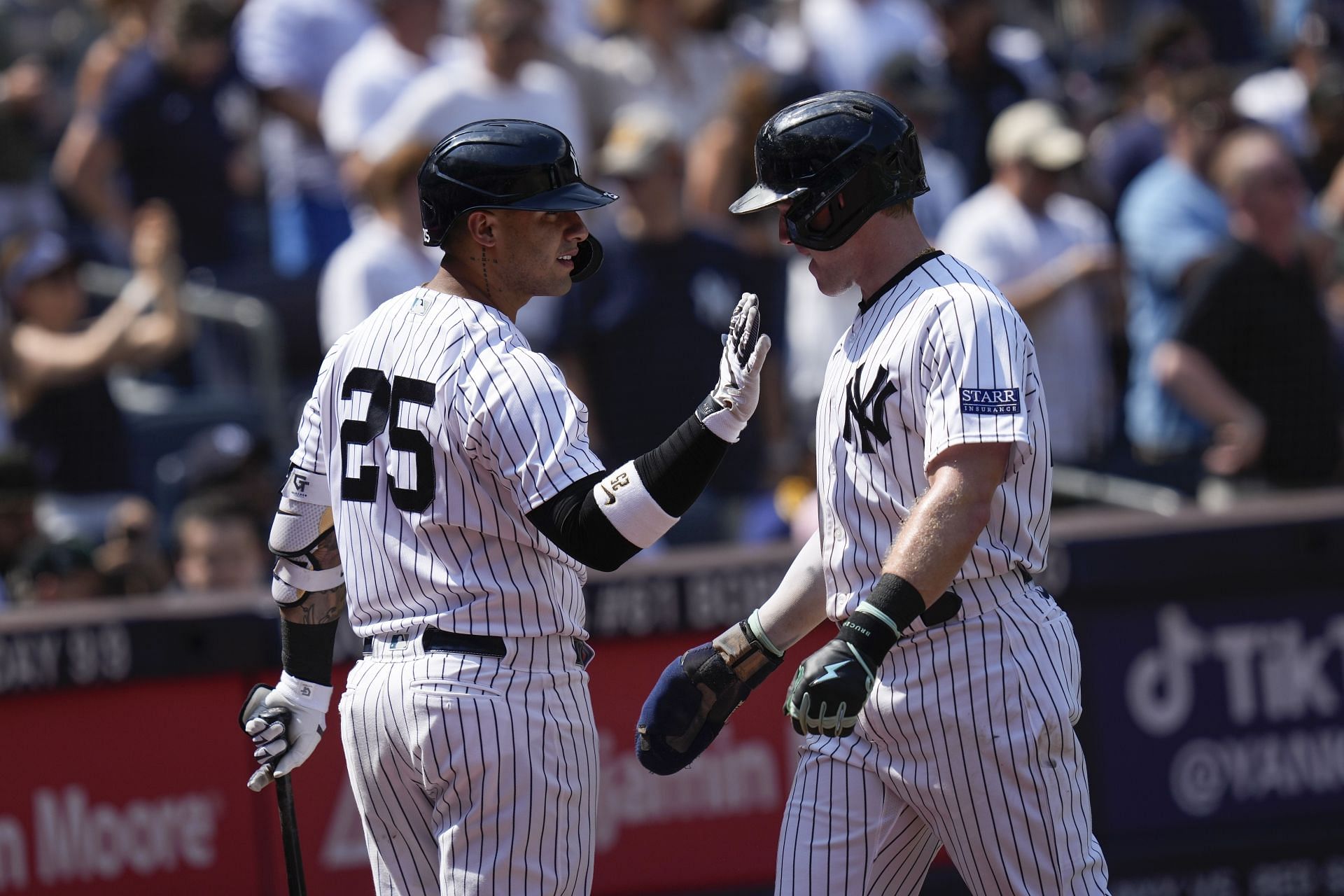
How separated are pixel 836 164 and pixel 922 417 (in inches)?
21.2

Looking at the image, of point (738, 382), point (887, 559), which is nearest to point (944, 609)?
point (887, 559)

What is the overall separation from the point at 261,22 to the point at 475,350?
555cm

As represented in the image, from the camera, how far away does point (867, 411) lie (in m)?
3.67

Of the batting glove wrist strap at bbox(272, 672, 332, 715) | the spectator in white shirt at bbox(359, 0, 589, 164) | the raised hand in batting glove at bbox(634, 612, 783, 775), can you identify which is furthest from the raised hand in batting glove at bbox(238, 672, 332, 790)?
the spectator in white shirt at bbox(359, 0, 589, 164)

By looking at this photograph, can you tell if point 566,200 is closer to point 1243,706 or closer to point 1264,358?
point 1243,706

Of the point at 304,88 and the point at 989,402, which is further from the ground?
the point at 304,88

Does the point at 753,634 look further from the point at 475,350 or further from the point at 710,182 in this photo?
the point at 710,182

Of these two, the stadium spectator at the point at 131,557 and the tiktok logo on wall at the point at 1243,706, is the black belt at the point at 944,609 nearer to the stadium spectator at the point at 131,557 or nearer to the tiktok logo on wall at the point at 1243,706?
the tiktok logo on wall at the point at 1243,706

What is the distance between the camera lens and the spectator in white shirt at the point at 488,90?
7.57 m

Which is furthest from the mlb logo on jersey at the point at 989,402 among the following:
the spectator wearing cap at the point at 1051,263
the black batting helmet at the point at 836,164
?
the spectator wearing cap at the point at 1051,263

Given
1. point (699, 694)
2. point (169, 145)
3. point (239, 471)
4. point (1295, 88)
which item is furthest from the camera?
point (1295, 88)

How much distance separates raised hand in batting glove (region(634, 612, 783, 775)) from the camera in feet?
13.0

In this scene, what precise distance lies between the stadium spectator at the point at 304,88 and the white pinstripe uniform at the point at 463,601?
4973 mm

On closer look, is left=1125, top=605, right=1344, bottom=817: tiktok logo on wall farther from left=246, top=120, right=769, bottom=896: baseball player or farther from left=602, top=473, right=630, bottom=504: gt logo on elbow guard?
left=602, top=473, right=630, bottom=504: gt logo on elbow guard
